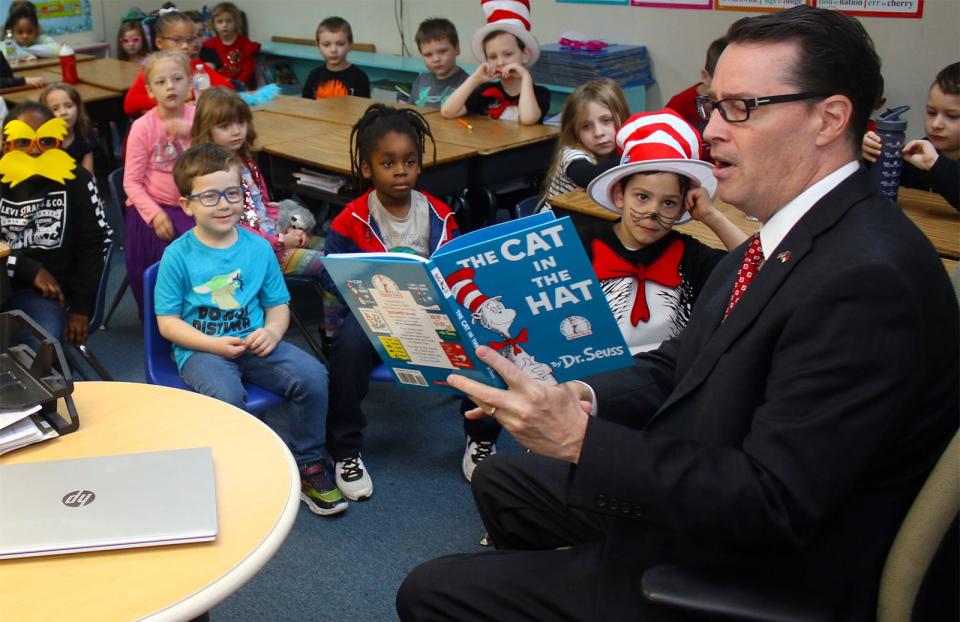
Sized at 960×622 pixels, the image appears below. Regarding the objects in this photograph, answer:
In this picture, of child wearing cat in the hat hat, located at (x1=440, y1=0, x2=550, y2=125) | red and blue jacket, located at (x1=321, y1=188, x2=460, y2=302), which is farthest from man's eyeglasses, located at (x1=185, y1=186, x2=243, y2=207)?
child wearing cat in the hat hat, located at (x1=440, y1=0, x2=550, y2=125)

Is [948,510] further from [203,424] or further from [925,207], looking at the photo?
[925,207]

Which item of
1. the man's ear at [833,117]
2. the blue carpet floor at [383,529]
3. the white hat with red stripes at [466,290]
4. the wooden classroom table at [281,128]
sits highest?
the man's ear at [833,117]

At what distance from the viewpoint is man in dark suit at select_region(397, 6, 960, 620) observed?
1.11 meters

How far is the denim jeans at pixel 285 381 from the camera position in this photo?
7.59 feet

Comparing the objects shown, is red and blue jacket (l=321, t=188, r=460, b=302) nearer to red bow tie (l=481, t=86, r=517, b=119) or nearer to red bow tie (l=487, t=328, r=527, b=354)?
red bow tie (l=487, t=328, r=527, b=354)

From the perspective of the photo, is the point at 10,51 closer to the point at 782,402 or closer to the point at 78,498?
the point at 78,498

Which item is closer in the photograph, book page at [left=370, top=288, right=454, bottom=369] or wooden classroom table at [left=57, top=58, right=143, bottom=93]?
book page at [left=370, top=288, right=454, bottom=369]

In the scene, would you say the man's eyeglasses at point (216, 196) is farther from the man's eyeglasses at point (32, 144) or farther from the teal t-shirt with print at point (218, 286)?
the man's eyeglasses at point (32, 144)

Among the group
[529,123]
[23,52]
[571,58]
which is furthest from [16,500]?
[23,52]

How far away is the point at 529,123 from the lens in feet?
13.3

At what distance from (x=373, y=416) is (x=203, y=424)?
1.60m

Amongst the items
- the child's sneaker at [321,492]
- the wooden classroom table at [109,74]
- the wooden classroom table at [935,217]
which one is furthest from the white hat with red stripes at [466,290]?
the wooden classroom table at [109,74]

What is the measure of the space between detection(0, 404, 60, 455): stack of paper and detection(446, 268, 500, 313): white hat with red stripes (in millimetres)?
702

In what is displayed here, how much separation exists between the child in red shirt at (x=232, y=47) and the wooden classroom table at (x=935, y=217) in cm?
556
